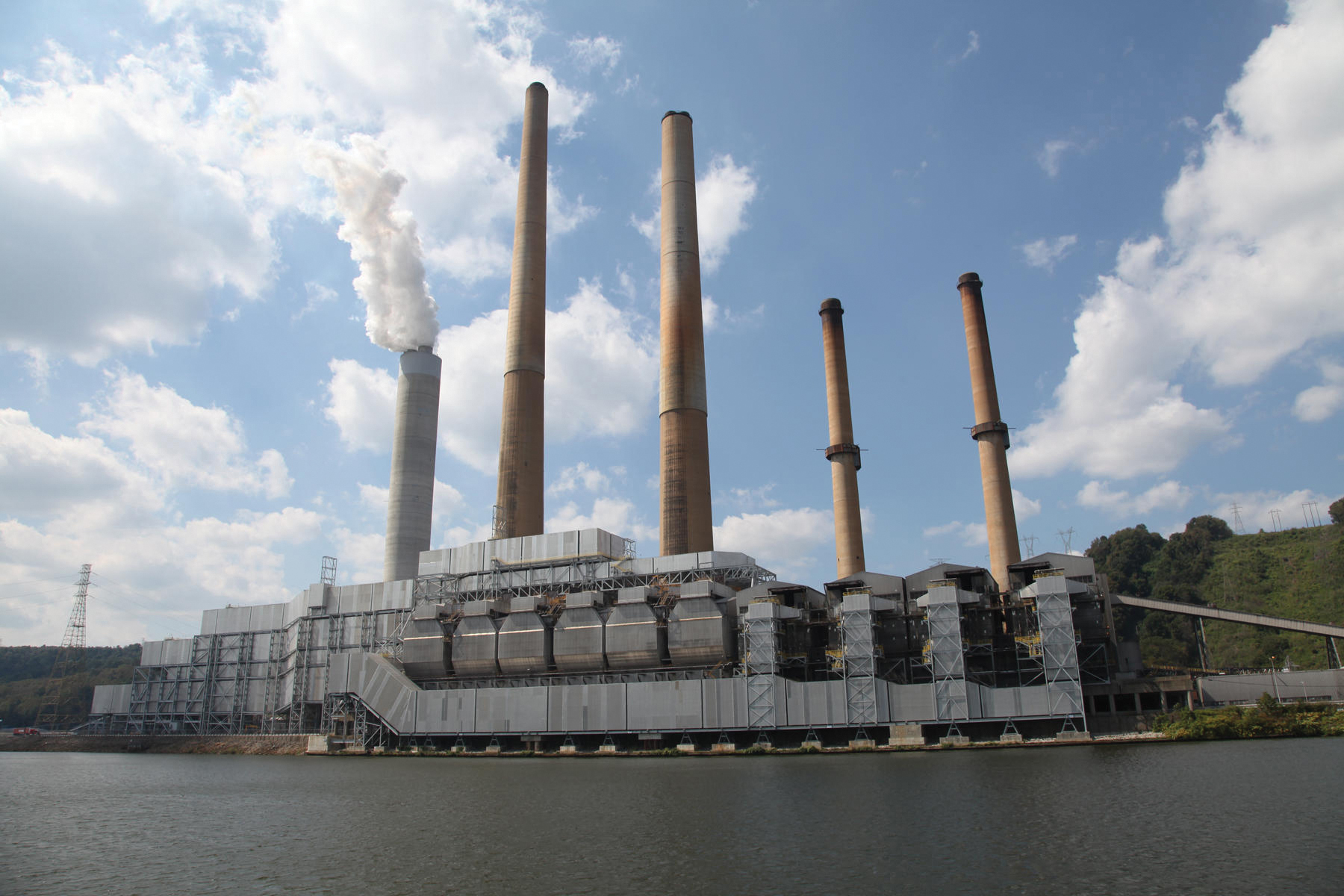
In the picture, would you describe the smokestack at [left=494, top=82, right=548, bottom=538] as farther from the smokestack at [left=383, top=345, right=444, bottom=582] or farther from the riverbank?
the riverbank

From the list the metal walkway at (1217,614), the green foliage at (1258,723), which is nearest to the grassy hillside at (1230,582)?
the metal walkway at (1217,614)

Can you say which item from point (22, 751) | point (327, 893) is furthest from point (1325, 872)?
point (22, 751)

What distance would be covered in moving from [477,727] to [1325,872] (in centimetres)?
5909

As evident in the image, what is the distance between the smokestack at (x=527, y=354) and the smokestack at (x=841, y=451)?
1121 inches

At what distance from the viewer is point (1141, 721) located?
2226 inches

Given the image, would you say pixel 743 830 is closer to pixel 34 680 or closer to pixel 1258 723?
pixel 1258 723

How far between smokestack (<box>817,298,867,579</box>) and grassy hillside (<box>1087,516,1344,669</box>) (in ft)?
145

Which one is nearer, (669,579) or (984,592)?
(984,592)

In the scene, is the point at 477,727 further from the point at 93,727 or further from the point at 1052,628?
the point at 93,727

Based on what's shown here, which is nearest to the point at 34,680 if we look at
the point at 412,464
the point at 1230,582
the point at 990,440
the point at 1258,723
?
the point at 412,464

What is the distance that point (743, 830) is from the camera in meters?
25.5

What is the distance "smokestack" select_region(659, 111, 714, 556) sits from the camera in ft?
243

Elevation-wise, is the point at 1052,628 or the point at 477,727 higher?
the point at 1052,628

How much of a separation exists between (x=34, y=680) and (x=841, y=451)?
17077cm
